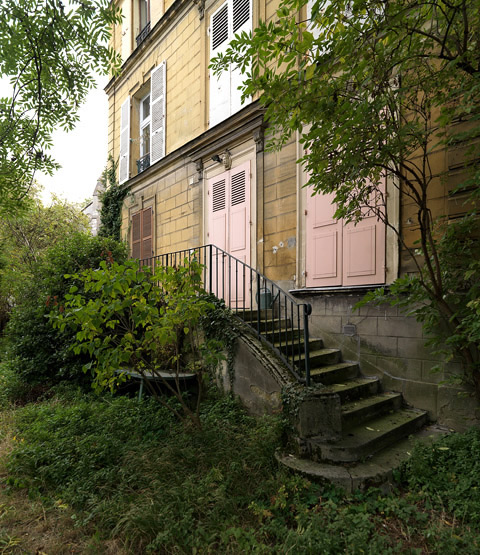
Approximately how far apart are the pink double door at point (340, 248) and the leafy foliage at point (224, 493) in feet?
7.17

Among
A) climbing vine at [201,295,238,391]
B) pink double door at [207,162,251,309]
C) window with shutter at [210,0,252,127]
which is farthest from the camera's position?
window with shutter at [210,0,252,127]

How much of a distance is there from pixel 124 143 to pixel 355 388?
973 cm

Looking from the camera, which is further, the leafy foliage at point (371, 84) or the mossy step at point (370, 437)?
the mossy step at point (370, 437)

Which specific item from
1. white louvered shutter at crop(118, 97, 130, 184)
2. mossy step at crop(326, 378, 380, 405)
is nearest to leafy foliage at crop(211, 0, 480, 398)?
mossy step at crop(326, 378, 380, 405)

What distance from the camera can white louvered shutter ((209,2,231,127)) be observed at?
7021mm

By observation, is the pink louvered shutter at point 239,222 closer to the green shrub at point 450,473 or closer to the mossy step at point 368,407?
the mossy step at point 368,407

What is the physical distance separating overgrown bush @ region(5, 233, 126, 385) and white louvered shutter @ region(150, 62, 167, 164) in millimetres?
3856

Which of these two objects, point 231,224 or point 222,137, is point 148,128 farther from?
point 231,224

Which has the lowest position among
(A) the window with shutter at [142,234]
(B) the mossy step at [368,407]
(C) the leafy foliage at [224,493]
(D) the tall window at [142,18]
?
(C) the leafy foliage at [224,493]

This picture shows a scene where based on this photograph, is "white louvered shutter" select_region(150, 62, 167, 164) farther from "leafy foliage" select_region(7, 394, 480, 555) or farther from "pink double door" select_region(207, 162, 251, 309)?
"leafy foliage" select_region(7, 394, 480, 555)

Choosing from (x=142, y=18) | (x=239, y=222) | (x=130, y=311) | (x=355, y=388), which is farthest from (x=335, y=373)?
(x=142, y=18)

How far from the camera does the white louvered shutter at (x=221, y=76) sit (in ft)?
23.0

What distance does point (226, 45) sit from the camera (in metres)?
7.17

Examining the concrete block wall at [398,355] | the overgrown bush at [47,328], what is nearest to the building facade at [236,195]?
the concrete block wall at [398,355]
